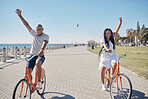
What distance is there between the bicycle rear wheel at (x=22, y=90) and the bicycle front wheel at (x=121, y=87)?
2.03 m

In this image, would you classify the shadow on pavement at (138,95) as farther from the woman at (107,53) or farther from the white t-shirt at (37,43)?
the white t-shirt at (37,43)

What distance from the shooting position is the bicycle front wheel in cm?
310

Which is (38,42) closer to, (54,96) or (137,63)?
(54,96)

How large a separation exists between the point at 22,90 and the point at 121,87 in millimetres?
2261

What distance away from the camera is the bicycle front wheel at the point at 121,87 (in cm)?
310

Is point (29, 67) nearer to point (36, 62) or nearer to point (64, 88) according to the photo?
point (36, 62)

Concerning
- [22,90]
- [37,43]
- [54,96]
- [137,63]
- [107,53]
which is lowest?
[54,96]

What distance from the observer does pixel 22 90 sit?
3.18 m

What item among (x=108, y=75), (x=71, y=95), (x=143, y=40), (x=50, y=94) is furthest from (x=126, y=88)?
(x=143, y=40)

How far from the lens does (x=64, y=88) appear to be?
4.69 m

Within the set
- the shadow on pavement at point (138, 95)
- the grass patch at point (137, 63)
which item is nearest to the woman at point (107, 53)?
the shadow on pavement at point (138, 95)

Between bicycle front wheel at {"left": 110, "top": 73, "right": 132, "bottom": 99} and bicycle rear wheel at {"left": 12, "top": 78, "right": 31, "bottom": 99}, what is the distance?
6.65ft

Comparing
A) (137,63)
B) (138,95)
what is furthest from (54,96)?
(137,63)

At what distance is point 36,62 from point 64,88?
1758 mm
